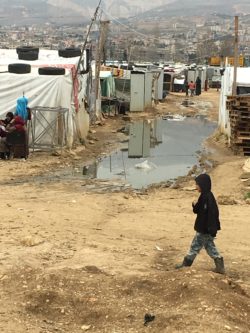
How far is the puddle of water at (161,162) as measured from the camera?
50.9 ft

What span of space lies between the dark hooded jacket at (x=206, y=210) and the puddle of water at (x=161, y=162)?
6.88 m

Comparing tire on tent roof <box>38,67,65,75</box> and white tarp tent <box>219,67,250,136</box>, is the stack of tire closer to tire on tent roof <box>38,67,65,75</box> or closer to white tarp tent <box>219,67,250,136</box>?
tire on tent roof <box>38,67,65,75</box>

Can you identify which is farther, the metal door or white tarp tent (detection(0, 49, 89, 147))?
the metal door

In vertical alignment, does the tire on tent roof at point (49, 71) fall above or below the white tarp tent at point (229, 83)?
above

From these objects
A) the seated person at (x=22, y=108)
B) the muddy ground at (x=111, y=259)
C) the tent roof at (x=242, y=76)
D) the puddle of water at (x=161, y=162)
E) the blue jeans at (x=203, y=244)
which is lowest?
the puddle of water at (x=161, y=162)

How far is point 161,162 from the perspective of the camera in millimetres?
18125

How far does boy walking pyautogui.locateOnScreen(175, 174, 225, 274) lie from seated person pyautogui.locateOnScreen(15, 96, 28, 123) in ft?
33.0

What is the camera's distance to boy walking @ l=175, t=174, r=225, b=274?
7.13 meters

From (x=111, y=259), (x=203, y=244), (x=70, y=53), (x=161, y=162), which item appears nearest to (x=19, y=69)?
(x=70, y=53)

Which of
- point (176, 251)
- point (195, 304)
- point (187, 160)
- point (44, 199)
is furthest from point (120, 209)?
point (187, 160)

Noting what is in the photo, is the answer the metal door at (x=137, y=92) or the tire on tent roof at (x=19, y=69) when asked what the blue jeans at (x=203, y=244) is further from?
the metal door at (x=137, y=92)

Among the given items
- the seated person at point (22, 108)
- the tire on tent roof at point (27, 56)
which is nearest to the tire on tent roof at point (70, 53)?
the tire on tent roof at point (27, 56)

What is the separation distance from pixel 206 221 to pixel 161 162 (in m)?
10.9

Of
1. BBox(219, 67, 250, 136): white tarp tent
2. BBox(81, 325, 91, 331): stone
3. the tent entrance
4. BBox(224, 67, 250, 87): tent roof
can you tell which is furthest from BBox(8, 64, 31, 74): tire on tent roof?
BBox(81, 325, 91, 331): stone
